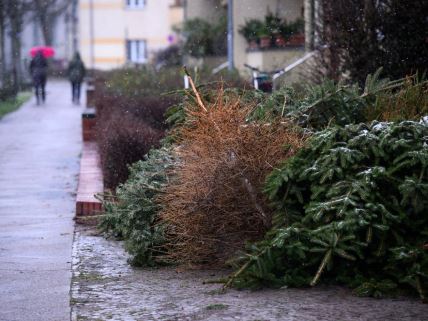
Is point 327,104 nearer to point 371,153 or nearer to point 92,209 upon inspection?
point 371,153

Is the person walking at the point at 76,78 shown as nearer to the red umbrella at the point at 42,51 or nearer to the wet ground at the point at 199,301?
the red umbrella at the point at 42,51

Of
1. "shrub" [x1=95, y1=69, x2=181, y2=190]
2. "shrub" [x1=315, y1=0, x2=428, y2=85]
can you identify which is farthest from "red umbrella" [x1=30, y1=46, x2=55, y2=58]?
"shrub" [x1=315, y1=0, x2=428, y2=85]

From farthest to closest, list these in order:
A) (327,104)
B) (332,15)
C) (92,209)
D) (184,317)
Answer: (332,15), (92,209), (327,104), (184,317)

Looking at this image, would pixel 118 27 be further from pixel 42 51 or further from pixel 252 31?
pixel 252 31

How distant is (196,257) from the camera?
812 centimetres

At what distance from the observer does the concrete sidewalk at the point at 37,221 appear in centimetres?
725

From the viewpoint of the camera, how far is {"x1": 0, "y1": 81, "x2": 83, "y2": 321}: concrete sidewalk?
7252mm

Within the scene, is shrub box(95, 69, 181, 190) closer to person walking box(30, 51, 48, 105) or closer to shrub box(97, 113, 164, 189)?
shrub box(97, 113, 164, 189)

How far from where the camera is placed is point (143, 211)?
28.0 ft

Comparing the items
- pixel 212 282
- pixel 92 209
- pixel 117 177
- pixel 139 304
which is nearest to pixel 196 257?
pixel 212 282

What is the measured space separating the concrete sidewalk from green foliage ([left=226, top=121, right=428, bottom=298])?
4.90 feet

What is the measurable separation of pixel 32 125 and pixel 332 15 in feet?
43.0

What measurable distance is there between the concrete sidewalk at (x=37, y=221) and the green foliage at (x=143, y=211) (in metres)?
0.56

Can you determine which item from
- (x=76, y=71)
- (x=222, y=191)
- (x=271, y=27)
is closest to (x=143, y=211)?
(x=222, y=191)
